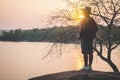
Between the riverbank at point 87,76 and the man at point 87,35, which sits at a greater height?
the man at point 87,35

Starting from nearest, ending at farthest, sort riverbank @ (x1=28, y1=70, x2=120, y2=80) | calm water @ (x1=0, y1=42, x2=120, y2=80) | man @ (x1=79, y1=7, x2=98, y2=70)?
riverbank @ (x1=28, y1=70, x2=120, y2=80) → man @ (x1=79, y1=7, x2=98, y2=70) → calm water @ (x1=0, y1=42, x2=120, y2=80)

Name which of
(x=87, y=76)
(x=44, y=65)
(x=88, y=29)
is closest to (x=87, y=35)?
(x=88, y=29)

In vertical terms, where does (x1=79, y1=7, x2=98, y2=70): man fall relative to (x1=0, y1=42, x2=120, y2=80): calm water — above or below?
above

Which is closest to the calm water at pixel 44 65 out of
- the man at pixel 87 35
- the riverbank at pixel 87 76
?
the man at pixel 87 35

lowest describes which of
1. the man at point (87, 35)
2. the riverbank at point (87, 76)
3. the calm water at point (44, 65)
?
the calm water at point (44, 65)

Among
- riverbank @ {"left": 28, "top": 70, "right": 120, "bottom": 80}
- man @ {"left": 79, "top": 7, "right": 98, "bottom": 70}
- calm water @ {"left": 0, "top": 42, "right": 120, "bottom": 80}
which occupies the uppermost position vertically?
man @ {"left": 79, "top": 7, "right": 98, "bottom": 70}

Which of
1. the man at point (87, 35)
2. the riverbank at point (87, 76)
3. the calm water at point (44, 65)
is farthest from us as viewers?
the calm water at point (44, 65)

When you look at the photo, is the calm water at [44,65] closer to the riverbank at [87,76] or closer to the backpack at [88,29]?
the backpack at [88,29]

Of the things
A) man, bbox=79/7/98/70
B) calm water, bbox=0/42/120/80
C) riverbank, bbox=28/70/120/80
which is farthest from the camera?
calm water, bbox=0/42/120/80

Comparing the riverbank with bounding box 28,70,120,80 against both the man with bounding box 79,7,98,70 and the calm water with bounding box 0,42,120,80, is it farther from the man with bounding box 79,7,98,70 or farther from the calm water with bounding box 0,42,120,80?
the calm water with bounding box 0,42,120,80

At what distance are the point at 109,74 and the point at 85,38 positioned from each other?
1.74 meters

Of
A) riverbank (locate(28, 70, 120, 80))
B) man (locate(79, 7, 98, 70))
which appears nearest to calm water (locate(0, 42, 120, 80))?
man (locate(79, 7, 98, 70))

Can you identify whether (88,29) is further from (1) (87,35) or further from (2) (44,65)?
(2) (44,65)

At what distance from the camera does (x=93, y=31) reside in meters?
16.5
